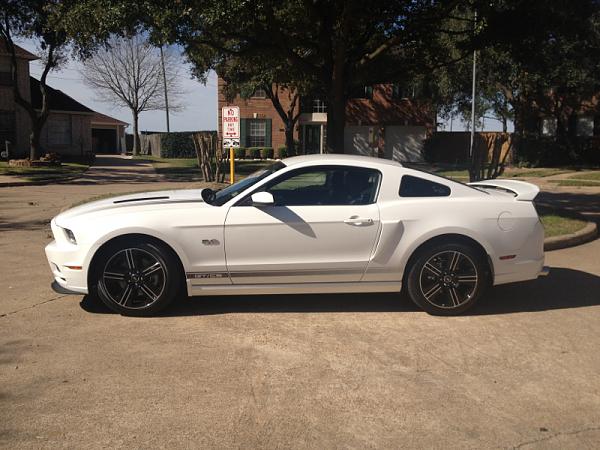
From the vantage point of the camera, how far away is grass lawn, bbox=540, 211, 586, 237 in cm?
927

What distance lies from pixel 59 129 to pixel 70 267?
36878 millimetres

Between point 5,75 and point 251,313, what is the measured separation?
33.4 meters

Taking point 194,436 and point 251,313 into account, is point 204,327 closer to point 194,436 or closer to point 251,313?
point 251,313

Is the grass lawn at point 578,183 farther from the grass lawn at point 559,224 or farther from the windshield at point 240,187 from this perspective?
the windshield at point 240,187

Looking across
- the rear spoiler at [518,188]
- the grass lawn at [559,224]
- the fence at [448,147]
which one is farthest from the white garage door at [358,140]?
the rear spoiler at [518,188]

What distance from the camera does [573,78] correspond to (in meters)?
27.1

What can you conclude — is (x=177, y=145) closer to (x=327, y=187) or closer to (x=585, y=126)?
(x=585, y=126)

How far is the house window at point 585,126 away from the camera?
31.6 m

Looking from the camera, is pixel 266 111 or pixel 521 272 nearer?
pixel 521 272

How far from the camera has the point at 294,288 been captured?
5.44 m

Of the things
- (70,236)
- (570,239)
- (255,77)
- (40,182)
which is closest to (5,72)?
(40,182)

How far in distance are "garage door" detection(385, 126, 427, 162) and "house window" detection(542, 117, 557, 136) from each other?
913 cm

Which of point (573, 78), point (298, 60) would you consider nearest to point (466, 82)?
point (573, 78)

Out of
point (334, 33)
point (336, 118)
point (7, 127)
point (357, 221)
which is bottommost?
point (357, 221)
